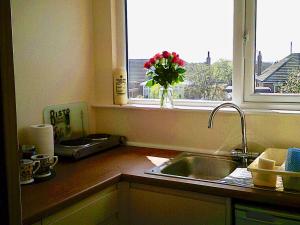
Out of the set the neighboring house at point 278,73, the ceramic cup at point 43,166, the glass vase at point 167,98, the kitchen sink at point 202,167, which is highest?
the neighboring house at point 278,73

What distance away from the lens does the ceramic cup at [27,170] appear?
1682 mm

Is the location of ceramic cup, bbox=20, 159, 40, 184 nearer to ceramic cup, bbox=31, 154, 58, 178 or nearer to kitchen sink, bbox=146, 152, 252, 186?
ceramic cup, bbox=31, 154, 58, 178

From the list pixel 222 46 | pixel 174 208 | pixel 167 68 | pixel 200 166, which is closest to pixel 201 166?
pixel 200 166

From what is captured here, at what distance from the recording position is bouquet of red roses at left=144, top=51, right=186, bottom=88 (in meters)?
2.29

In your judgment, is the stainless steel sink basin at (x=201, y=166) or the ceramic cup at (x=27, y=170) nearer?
the ceramic cup at (x=27, y=170)

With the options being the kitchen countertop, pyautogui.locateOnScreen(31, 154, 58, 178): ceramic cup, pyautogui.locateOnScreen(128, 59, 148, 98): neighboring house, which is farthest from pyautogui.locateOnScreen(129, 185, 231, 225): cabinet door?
pyautogui.locateOnScreen(128, 59, 148, 98): neighboring house

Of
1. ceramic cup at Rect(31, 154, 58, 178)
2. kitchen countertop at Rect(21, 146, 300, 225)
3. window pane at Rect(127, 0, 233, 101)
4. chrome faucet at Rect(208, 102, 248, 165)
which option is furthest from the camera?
window pane at Rect(127, 0, 233, 101)

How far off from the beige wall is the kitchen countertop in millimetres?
421

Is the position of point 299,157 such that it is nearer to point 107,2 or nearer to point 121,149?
point 121,149

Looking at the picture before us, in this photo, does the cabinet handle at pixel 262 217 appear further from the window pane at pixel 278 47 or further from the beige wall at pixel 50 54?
the beige wall at pixel 50 54

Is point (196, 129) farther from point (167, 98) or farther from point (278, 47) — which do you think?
point (278, 47)

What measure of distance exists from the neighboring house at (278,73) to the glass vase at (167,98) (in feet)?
1.76

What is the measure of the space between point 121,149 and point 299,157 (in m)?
1.16

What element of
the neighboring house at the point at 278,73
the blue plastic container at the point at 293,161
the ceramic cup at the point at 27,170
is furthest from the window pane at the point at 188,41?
the ceramic cup at the point at 27,170
